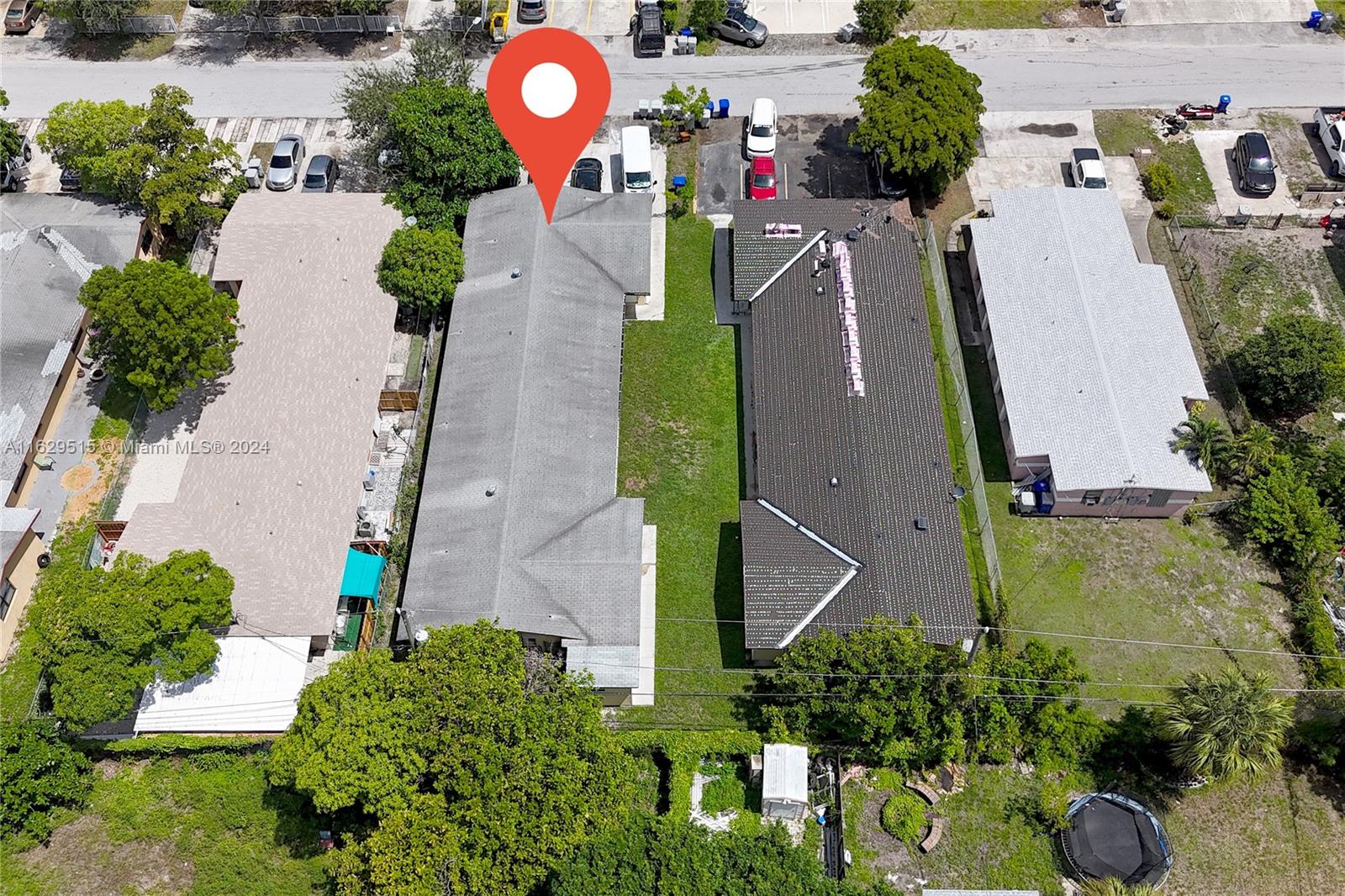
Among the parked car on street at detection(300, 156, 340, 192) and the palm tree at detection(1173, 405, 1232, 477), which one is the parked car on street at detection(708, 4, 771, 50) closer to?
the parked car on street at detection(300, 156, 340, 192)

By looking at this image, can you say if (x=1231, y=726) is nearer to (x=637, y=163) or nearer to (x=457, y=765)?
(x=457, y=765)

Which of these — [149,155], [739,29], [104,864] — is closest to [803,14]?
[739,29]

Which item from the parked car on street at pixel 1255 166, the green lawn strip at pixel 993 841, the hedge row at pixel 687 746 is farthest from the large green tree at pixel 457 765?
the parked car on street at pixel 1255 166

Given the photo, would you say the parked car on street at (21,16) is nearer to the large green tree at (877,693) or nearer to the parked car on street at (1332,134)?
the large green tree at (877,693)

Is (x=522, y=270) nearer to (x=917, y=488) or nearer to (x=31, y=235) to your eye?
(x=917, y=488)

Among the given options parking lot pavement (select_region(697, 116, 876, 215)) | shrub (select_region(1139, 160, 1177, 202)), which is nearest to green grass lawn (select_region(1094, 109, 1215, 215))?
shrub (select_region(1139, 160, 1177, 202))

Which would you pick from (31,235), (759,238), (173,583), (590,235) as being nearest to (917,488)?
(759,238)

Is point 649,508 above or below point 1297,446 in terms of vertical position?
below
